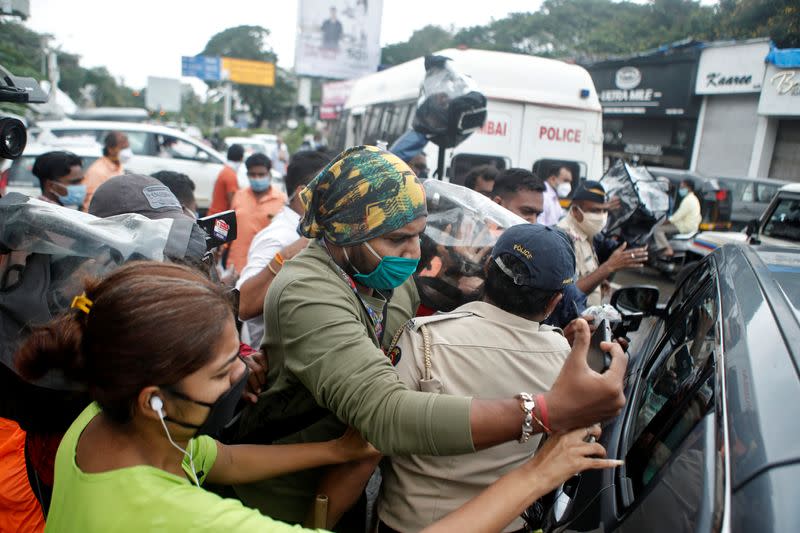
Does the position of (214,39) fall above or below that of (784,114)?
above

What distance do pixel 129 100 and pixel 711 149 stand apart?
66311 mm

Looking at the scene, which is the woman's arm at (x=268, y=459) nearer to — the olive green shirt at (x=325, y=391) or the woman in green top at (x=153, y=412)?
the olive green shirt at (x=325, y=391)

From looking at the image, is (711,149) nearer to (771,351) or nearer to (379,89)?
(379,89)

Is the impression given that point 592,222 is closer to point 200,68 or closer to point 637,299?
point 637,299

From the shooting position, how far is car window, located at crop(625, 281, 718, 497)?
134cm

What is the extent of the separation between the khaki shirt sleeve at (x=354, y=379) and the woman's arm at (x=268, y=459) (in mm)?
221

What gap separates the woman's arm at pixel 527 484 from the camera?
1163 mm

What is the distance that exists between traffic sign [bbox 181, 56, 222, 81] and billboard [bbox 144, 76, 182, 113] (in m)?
7.02

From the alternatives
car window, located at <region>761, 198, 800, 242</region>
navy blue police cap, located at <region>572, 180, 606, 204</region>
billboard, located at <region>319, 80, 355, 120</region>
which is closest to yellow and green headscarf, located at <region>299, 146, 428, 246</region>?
navy blue police cap, located at <region>572, 180, 606, 204</region>

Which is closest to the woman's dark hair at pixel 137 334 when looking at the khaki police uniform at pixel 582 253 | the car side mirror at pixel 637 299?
the car side mirror at pixel 637 299

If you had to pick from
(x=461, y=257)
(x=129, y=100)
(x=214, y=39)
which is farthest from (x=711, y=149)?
(x=129, y=100)

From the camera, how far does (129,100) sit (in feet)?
225

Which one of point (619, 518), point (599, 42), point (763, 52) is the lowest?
point (619, 518)

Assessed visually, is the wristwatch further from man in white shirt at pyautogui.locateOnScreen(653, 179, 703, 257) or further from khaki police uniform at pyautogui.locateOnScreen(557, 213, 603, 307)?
man in white shirt at pyautogui.locateOnScreen(653, 179, 703, 257)
